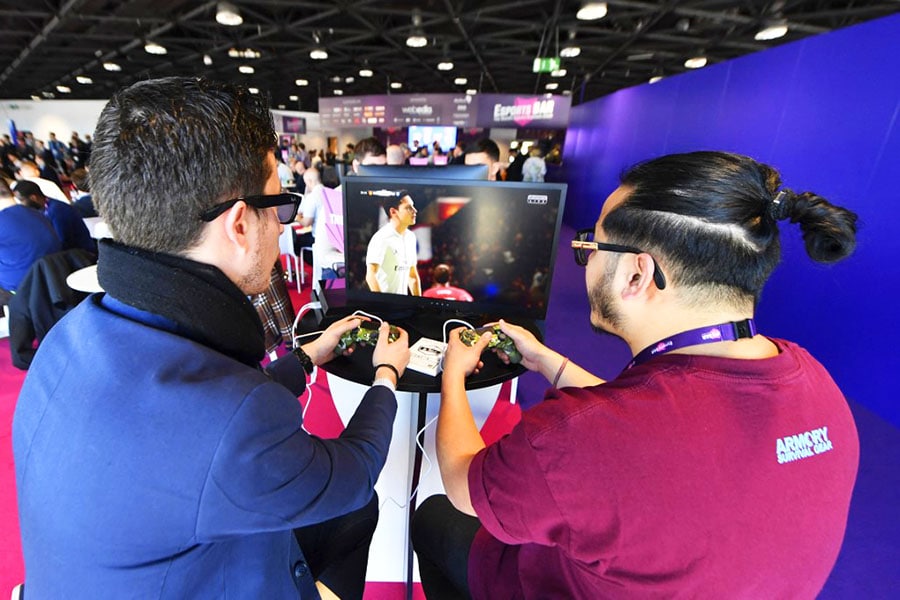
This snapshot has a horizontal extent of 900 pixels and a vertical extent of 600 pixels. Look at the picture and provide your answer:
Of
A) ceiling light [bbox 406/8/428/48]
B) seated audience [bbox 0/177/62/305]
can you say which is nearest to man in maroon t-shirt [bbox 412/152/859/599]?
seated audience [bbox 0/177/62/305]

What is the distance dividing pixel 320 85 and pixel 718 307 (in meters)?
17.0

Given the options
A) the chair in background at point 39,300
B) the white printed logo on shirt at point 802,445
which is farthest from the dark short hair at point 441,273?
the chair in background at point 39,300

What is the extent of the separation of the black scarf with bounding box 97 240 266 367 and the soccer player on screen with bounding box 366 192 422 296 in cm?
86

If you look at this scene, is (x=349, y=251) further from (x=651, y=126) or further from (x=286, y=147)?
(x=286, y=147)

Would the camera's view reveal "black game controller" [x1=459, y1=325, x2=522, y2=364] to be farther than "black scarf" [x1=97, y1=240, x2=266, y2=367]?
Yes

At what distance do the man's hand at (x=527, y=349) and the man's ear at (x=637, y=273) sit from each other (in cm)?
46

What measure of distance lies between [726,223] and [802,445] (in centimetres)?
37

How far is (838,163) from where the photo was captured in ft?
9.71

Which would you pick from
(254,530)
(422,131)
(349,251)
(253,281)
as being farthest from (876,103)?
(422,131)

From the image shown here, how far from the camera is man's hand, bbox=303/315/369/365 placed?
1.32 meters

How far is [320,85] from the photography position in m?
15.1

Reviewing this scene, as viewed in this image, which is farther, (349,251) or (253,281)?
(349,251)

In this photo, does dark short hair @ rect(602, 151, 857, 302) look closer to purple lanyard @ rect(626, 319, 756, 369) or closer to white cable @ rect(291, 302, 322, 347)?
purple lanyard @ rect(626, 319, 756, 369)

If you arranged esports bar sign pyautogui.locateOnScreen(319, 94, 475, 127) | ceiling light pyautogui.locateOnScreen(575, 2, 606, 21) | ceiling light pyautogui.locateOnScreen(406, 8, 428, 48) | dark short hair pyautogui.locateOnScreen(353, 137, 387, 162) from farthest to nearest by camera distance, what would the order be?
esports bar sign pyautogui.locateOnScreen(319, 94, 475, 127)
ceiling light pyautogui.locateOnScreen(406, 8, 428, 48)
ceiling light pyautogui.locateOnScreen(575, 2, 606, 21)
dark short hair pyautogui.locateOnScreen(353, 137, 387, 162)
